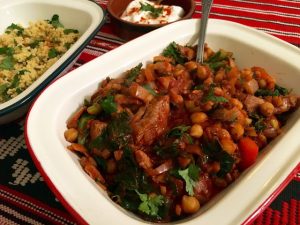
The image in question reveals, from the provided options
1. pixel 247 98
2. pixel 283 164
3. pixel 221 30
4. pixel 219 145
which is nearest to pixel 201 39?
pixel 221 30

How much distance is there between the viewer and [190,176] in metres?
1.22

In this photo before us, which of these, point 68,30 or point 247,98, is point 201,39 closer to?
point 247,98

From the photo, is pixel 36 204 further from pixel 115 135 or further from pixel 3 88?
pixel 3 88

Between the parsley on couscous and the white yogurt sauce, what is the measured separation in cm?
37

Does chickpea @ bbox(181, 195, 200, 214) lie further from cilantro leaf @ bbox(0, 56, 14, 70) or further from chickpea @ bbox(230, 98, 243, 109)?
cilantro leaf @ bbox(0, 56, 14, 70)

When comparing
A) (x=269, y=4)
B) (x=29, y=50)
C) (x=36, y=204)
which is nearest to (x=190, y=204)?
(x=36, y=204)

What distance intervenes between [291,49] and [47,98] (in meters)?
1.11

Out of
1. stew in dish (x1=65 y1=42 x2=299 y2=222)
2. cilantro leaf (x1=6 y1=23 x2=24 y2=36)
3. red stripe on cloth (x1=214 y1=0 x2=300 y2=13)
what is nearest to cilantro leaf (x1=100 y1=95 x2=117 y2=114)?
stew in dish (x1=65 y1=42 x2=299 y2=222)

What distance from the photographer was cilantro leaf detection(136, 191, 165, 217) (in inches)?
46.3

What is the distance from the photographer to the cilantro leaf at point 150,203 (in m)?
1.18

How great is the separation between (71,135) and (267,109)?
812 mm

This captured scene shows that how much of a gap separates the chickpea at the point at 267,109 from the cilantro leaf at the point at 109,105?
616mm

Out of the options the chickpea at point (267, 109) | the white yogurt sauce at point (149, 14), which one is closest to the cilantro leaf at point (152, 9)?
the white yogurt sauce at point (149, 14)

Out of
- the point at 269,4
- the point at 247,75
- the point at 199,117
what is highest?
the point at 269,4
